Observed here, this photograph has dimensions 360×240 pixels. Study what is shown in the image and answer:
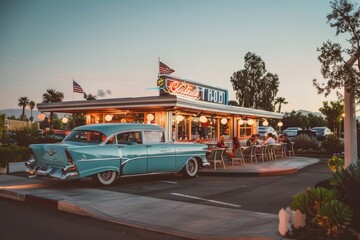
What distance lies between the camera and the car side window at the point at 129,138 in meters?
11.6

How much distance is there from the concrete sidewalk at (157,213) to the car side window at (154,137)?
103 inches

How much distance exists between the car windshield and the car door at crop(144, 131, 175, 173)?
1.51 metres

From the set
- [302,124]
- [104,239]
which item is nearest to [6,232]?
[104,239]

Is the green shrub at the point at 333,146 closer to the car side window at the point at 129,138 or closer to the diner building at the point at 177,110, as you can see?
the diner building at the point at 177,110

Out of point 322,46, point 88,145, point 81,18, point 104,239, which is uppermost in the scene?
point 81,18

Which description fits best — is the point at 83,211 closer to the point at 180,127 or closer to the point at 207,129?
the point at 180,127

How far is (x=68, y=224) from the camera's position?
6.87m

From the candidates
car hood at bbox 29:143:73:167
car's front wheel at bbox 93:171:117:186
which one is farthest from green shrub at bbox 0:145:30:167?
car's front wheel at bbox 93:171:117:186

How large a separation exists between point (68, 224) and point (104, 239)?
1.25m

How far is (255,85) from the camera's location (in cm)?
5466

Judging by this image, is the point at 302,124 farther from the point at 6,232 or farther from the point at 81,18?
the point at 6,232

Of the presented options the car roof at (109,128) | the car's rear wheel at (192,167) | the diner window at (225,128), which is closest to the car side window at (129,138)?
the car roof at (109,128)

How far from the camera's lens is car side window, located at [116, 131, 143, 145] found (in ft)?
37.9

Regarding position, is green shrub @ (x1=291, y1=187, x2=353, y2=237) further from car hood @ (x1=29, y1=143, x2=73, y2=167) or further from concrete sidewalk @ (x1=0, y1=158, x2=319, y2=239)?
car hood @ (x1=29, y1=143, x2=73, y2=167)
